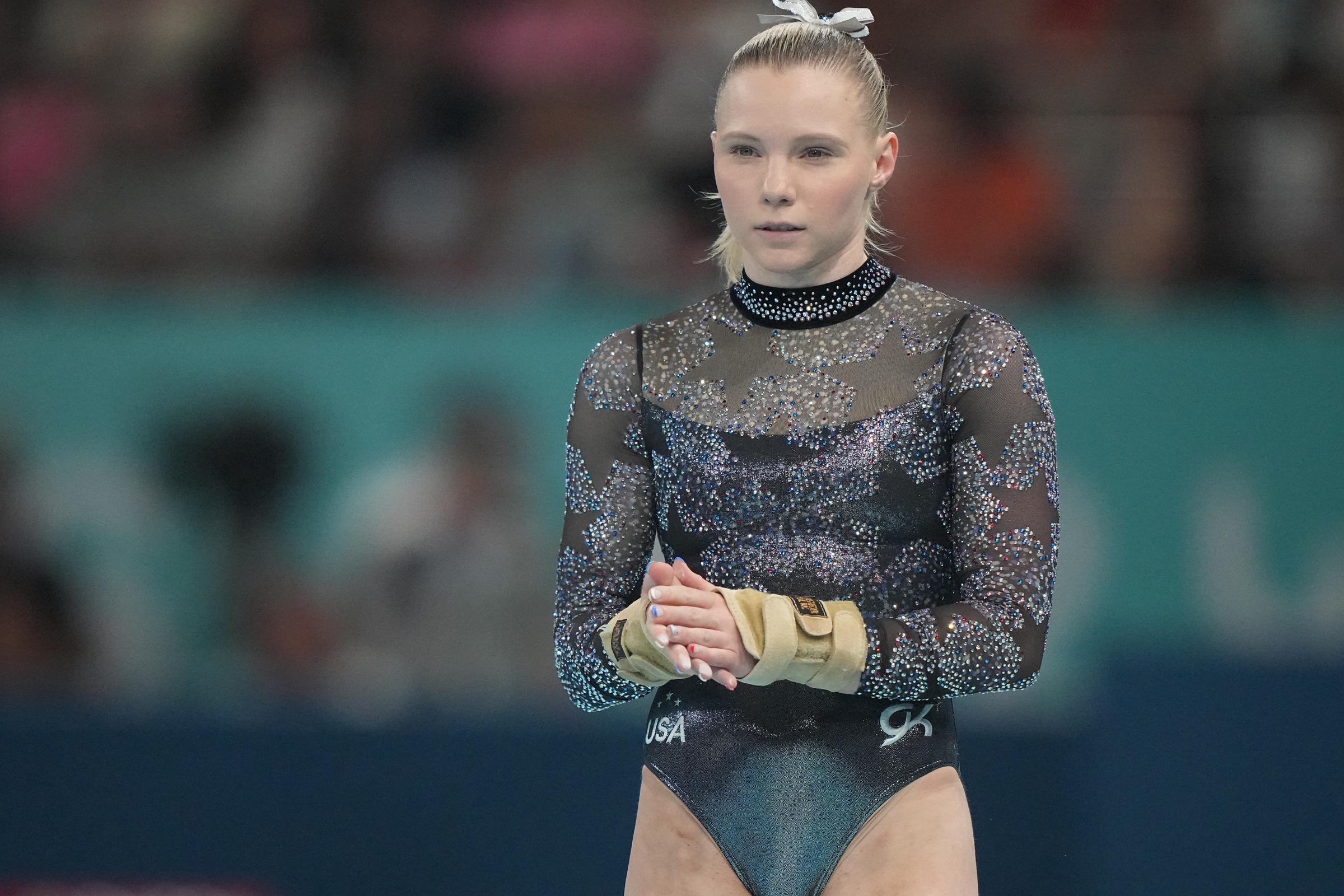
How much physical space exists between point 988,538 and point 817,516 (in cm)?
21

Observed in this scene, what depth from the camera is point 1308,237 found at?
516cm

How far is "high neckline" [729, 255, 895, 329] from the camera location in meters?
2.17

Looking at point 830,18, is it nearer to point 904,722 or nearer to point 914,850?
point 904,722

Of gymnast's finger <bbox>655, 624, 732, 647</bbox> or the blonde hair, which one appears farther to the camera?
the blonde hair

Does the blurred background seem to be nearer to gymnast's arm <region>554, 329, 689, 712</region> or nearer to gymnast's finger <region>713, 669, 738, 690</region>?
gymnast's arm <region>554, 329, 689, 712</region>

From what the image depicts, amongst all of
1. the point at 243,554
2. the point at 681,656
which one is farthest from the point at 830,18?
the point at 243,554

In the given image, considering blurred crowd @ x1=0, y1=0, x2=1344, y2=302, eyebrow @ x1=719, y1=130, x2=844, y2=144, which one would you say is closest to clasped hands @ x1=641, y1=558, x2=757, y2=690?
eyebrow @ x1=719, y1=130, x2=844, y2=144

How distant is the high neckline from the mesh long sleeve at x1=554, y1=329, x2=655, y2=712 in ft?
0.62

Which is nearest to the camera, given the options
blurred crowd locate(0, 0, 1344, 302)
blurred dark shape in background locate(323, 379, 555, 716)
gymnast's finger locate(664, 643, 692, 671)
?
gymnast's finger locate(664, 643, 692, 671)

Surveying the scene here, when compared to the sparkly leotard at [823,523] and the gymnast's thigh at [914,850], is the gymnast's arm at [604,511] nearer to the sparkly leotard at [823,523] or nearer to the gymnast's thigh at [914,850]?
the sparkly leotard at [823,523]

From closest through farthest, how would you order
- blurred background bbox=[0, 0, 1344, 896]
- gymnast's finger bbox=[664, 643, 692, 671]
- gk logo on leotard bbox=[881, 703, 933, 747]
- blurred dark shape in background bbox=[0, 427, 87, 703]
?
gymnast's finger bbox=[664, 643, 692, 671] < gk logo on leotard bbox=[881, 703, 933, 747] < blurred background bbox=[0, 0, 1344, 896] < blurred dark shape in background bbox=[0, 427, 87, 703]

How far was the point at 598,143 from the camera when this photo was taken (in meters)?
5.49

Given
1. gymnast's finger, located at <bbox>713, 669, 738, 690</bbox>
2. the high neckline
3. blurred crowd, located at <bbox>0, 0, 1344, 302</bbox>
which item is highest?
blurred crowd, located at <bbox>0, 0, 1344, 302</bbox>

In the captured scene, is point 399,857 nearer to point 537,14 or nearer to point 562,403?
point 562,403
